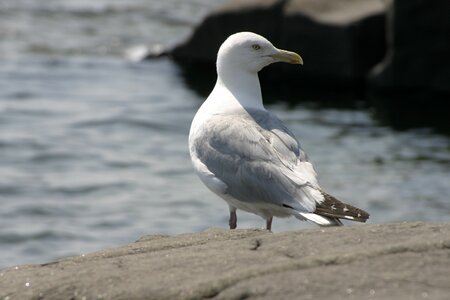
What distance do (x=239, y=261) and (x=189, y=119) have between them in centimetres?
849

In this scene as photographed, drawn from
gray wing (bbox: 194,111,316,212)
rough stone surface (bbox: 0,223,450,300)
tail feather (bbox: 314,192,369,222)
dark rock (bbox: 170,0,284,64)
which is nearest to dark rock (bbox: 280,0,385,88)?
dark rock (bbox: 170,0,284,64)

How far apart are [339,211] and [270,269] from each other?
120 cm

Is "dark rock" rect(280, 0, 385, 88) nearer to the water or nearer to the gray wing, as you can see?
the water

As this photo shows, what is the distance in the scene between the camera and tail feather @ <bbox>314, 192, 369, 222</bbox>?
199 inches

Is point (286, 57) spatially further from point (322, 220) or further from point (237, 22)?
point (237, 22)

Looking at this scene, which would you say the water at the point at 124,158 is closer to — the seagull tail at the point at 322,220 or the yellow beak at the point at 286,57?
the yellow beak at the point at 286,57

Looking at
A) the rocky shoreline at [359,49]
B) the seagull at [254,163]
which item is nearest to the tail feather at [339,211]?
the seagull at [254,163]

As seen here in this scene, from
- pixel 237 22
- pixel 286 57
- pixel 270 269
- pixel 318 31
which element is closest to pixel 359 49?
pixel 318 31

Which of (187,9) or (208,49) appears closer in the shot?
(208,49)

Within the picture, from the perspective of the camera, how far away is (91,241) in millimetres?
9289

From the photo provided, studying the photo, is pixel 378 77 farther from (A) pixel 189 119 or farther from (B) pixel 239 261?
(B) pixel 239 261

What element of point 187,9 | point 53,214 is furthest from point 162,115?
point 187,9

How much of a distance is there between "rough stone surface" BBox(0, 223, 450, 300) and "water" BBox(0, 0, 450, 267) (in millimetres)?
4626

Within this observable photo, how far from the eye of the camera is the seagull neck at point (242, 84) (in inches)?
249
